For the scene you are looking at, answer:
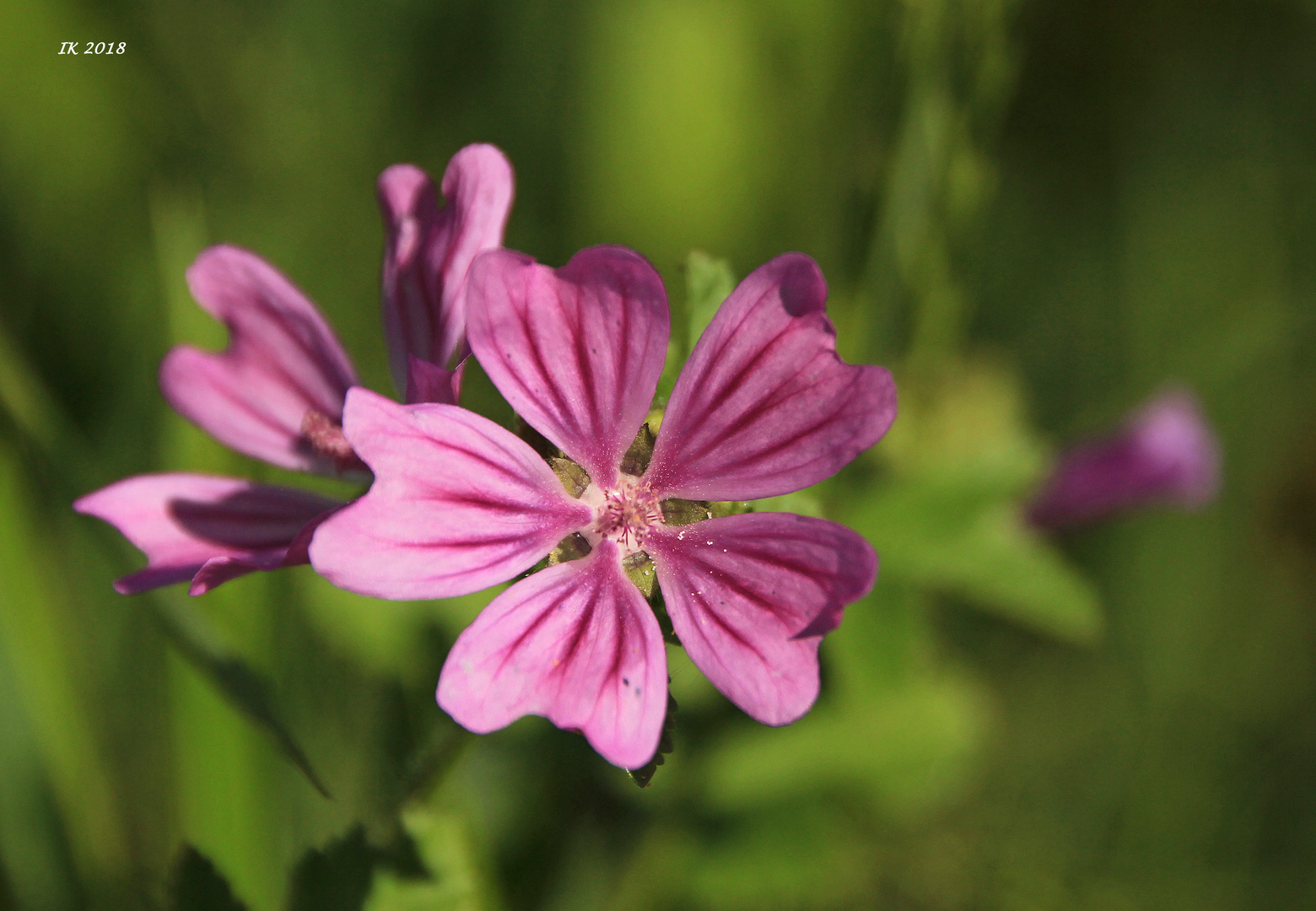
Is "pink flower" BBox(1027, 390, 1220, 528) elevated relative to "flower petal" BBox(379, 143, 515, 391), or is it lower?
lower

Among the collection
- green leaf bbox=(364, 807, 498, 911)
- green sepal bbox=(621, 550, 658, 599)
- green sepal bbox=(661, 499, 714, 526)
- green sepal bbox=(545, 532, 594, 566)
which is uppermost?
green sepal bbox=(661, 499, 714, 526)

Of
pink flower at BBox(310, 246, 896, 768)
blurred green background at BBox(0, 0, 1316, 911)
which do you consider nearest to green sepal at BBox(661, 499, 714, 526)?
pink flower at BBox(310, 246, 896, 768)

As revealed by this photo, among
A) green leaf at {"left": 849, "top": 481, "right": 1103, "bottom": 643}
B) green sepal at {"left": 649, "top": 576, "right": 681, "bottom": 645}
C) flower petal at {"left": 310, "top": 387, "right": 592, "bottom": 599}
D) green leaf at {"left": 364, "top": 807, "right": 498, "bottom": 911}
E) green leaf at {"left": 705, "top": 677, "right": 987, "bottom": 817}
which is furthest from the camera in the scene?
green leaf at {"left": 705, "top": 677, "right": 987, "bottom": 817}

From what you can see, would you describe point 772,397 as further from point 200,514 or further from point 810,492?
point 200,514

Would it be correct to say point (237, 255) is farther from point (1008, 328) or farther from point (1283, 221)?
point (1283, 221)

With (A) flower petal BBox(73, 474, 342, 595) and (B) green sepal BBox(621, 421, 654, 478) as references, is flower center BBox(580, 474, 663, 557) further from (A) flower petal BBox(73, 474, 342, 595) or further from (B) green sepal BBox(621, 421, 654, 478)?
(A) flower petal BBox(73, 474, 342, 595)

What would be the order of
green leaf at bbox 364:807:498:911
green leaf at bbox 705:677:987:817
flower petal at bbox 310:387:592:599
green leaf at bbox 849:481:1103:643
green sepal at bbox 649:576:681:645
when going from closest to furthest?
flower petal at bbox 310:387:592:599, green sepal at bbox 649:576:681:645, green leaf at bbox 364:807:498:911, green leaf at bbox 849:481:1103:643, green leaf at bbox 705:677:987:817

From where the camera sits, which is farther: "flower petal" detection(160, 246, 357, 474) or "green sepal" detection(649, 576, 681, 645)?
"flower petal" detection(160, 246, 357, 474)

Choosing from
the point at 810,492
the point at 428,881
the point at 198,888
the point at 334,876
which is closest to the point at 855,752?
the point at 810,492

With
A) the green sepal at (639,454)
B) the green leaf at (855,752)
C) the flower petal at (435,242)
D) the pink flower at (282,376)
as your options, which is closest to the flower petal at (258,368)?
the pink flower at (282,376)

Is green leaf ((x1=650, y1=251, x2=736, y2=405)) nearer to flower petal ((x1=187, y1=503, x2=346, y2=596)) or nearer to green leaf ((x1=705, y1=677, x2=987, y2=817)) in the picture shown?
flower petal ((x1=187, y1=503, x2=346, y2=596))
